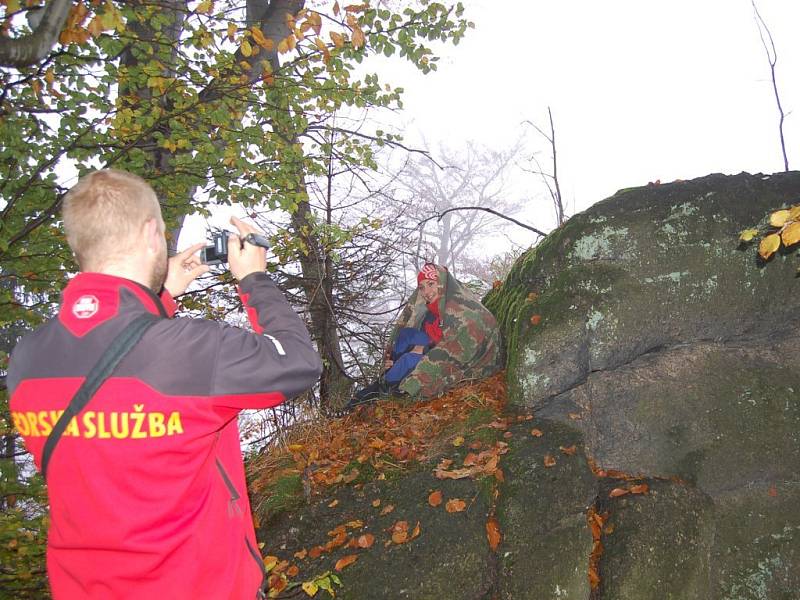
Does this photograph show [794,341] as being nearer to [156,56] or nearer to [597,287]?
[597,287]

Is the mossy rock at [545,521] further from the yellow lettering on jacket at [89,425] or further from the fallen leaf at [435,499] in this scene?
the yellow lettering on jacket at [89,425]

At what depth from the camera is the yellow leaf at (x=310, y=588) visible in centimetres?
338

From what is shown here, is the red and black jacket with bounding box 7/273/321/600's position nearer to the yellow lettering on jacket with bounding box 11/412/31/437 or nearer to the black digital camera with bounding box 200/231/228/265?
the yellow lettering on jacket with bounding box 11/412/31/437

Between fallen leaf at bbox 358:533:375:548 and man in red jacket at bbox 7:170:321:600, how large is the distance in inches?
78.7

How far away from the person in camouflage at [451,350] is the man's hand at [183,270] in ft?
12.8

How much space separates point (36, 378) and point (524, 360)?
390 centimetres

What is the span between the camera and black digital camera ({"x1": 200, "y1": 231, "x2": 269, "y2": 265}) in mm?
2057

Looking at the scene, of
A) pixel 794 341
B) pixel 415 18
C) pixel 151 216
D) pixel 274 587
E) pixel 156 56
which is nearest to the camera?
pixel 151 216

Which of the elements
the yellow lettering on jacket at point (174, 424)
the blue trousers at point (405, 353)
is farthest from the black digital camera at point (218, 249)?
the blue trousers at point (405, 353)

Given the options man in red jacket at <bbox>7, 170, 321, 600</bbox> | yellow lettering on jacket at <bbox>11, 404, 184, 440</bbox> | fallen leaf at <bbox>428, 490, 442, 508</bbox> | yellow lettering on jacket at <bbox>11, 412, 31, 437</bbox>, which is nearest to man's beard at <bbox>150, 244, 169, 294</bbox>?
man in red jacket at <bbox>7, 170, 321, 600</bbox>

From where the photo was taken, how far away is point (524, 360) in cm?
482

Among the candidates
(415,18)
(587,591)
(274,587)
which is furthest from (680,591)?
(415,18)

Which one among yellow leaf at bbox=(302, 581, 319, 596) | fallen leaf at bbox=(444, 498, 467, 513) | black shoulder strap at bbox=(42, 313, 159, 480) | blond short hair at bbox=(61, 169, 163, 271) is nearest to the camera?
black shoulder strap at bbox=(42, 313, 159, 480)

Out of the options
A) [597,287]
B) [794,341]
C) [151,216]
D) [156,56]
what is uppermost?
[156,56]
